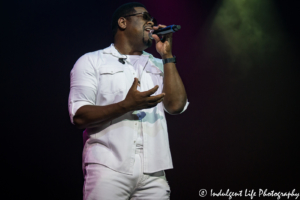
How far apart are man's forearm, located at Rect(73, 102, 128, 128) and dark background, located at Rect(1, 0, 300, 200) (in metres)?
1.35

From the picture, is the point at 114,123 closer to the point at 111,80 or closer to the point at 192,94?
the point at 111,80

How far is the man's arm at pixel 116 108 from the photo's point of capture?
135 centimetres

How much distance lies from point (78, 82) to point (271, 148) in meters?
2.66

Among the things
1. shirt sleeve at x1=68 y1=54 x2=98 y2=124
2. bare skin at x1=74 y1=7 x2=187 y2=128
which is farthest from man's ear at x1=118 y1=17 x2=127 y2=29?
shirt sleeve at x1=68 y1=54 x2=98 y2=124

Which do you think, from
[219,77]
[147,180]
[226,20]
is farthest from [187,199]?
[226,20]

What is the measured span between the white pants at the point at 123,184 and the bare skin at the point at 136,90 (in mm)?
273

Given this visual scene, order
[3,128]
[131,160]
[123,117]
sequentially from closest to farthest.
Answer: [131,160] < [123,117] < [3,128]

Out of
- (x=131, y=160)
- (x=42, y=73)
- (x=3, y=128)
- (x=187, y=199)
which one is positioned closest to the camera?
(x=131, y=160)

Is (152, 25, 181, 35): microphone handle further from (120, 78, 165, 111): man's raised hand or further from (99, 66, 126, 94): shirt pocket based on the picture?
(120, 78, 165, 111): man's raised hand

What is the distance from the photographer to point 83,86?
1.56 meters

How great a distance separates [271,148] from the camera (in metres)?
3.24

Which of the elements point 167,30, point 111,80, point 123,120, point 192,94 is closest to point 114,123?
point 123,120

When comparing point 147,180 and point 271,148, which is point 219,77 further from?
point 147,180

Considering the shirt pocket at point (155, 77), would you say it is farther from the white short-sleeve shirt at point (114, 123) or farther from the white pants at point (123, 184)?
the white pants at point (123, 184)
